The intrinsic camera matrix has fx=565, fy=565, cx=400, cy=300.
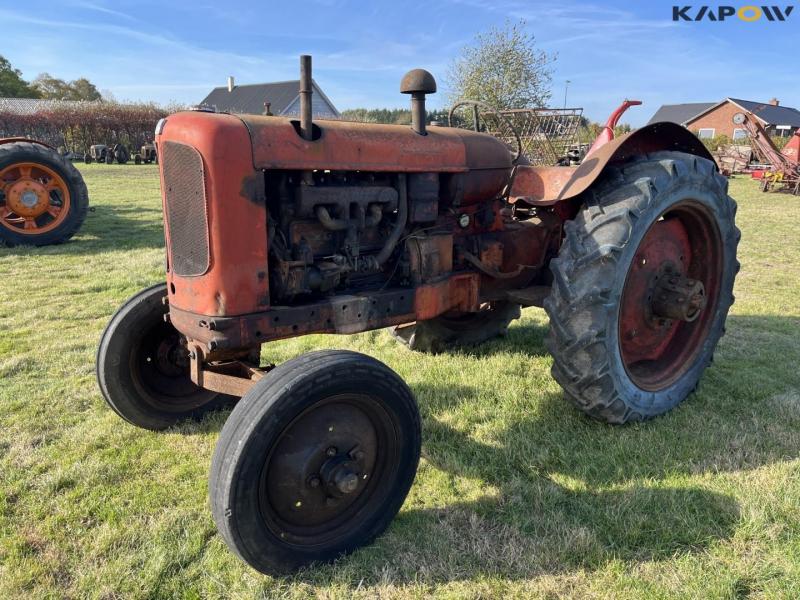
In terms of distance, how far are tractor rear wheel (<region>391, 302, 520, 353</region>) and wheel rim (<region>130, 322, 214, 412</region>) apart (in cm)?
162

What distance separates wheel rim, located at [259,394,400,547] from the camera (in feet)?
6.89

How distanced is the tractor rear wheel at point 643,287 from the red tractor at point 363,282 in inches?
0.4

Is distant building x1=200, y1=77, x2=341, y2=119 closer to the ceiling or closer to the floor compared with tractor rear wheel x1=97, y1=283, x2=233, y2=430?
closer to the ceiling

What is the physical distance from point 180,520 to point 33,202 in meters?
7.39

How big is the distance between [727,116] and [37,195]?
169ft

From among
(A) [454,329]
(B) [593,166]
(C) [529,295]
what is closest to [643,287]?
(C) [529,295]

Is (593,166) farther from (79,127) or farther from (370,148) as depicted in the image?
(79,127)

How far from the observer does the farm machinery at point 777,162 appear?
17.1 m

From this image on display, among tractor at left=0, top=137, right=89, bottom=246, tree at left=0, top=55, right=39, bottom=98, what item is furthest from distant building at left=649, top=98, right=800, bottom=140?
tree at left=0, top=55, right=39, bottom=98

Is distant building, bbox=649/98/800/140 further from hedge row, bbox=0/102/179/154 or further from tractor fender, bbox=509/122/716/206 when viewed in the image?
tractor fender, bbox=509/122/716/206

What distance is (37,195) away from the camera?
8.01 m

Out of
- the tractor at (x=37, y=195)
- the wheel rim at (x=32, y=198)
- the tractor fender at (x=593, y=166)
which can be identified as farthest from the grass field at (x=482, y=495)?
the wheel rim at (x=32, y=198)

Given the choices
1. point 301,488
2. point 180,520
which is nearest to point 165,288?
point 180,520

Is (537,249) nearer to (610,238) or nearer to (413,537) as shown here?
(610,238)
